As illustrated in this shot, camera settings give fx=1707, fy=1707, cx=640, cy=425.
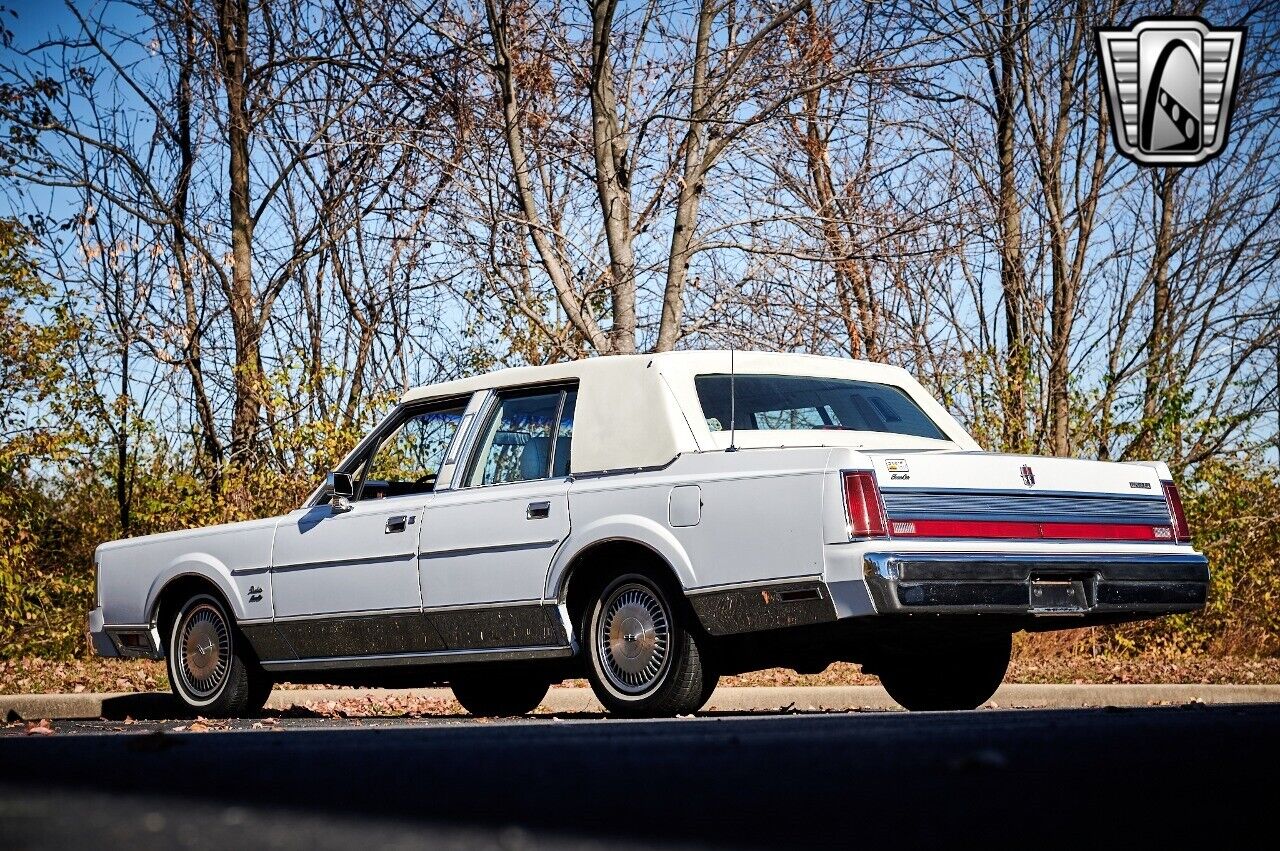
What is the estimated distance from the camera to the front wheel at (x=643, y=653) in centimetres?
801

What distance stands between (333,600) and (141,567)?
5.79 feet

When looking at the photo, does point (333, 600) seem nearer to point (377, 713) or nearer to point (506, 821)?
Answer: point (377, 713)

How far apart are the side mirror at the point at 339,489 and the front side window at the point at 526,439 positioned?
960 millimetres

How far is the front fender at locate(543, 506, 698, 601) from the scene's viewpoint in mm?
7895

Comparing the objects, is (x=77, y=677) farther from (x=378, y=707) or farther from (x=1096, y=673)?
(x=1096, y=673)

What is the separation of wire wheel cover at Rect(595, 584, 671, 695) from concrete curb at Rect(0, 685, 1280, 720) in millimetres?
2798

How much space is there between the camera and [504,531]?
8797 millimetres

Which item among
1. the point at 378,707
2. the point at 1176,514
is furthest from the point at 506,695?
the point at 1176,514

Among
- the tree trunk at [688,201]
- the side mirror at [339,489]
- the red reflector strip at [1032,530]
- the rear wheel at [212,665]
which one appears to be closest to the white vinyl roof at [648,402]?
the red reflector strip at [1032,530]

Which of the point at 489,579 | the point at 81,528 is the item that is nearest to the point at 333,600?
the point at 489,579

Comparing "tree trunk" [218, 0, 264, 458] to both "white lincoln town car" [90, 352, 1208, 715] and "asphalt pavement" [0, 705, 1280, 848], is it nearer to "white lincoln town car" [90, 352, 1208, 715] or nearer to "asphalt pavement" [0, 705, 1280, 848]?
"white lincoln town car" [90, 352, 1208, 715]

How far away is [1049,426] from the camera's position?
18312 millimetres

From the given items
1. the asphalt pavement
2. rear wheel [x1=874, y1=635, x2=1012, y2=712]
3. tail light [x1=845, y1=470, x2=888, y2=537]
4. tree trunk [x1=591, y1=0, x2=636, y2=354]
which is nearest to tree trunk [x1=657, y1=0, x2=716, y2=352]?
tree trunk [x1=591, y1=0, x2=636, y2=354]

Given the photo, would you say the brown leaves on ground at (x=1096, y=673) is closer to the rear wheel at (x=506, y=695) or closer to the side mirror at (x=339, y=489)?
the rear wheel at (x=506, y=695)
